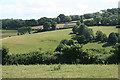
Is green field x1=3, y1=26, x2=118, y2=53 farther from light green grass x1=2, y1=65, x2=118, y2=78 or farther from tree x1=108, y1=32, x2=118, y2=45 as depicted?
light green grass x1=2, y1=65, x2=118, y2=78

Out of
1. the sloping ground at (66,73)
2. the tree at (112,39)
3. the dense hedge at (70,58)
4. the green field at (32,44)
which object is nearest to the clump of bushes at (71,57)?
the dense hedge at (70,58)

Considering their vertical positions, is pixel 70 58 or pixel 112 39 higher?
pixel 70 58

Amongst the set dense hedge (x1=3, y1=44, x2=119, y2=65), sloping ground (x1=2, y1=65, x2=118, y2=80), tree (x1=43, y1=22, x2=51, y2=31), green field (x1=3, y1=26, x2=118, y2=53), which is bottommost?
green field (x1=3, y1=26, x2=118, y2=53)

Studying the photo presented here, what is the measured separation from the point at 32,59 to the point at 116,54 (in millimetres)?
15085

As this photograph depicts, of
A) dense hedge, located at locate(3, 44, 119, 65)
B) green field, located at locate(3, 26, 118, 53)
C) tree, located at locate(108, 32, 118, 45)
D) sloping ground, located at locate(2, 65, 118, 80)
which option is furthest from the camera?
tree, located at locate(108, 32, 118, 45)

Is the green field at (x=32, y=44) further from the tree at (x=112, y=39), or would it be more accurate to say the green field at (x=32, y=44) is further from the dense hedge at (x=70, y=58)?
the dense hedge at (x=70, y=58)

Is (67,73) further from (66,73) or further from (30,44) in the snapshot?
(30,44)

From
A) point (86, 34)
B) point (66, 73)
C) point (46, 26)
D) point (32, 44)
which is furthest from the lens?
point (46, 26)

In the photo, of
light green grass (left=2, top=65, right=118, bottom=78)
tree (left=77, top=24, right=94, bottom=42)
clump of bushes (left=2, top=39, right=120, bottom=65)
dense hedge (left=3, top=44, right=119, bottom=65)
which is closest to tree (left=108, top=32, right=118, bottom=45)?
tree (left=77, top=24, right=94, bottom=42)

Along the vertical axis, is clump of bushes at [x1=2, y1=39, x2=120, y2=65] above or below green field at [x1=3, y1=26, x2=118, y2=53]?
above

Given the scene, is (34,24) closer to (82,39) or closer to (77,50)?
(82,39)

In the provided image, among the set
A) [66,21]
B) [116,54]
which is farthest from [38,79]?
[66,21]

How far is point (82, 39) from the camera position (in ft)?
323

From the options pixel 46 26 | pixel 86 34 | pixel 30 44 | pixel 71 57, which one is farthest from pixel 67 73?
pixel 46 26
